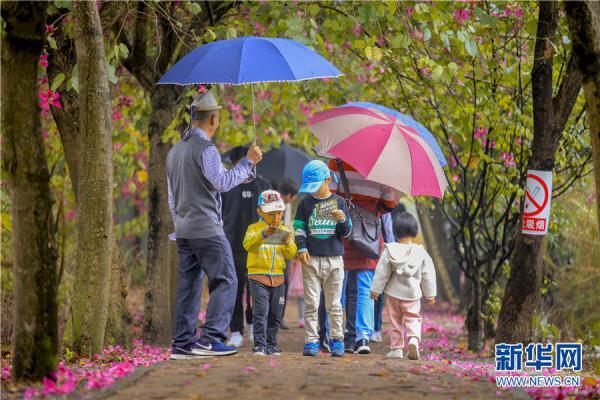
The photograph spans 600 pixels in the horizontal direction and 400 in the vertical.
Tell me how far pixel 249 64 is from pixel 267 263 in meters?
1.69

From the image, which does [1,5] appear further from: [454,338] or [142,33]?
[454,338]

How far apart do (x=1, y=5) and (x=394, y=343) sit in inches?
185

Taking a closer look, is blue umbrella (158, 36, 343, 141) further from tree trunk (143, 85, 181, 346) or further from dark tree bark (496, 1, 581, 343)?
tree trunk (143, 85, 181, 346)

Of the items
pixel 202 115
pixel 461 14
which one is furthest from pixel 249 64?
pixel 461 14

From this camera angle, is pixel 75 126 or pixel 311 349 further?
pixel 75 126

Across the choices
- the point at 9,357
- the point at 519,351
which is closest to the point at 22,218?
the point at 9,357

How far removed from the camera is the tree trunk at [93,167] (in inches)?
319

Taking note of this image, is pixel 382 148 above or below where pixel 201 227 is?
above

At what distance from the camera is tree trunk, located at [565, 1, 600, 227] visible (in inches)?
264

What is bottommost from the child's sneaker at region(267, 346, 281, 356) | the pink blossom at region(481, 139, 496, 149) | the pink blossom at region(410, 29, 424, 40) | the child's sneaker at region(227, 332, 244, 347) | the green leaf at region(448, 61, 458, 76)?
the child's sneaker at region(227, 332, 244, 347)

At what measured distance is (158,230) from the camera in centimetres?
1181

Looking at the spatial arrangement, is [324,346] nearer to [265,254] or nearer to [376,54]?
[265,254]

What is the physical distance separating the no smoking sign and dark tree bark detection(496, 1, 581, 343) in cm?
8

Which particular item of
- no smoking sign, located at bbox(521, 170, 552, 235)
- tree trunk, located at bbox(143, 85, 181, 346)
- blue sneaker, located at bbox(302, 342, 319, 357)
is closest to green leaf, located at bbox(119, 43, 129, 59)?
tree trunk, located at bbox(143, 85, 181, 346)
